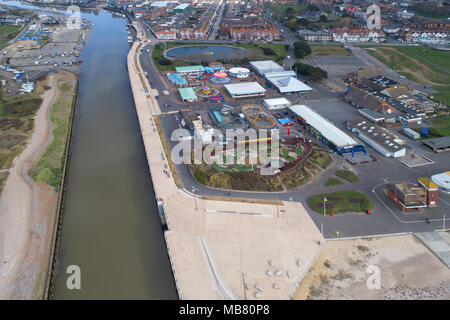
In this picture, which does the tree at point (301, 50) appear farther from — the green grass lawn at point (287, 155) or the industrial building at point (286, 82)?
the green grass lawn at point (287, 155)

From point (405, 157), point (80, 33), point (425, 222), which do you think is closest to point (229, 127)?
point (405, 157)

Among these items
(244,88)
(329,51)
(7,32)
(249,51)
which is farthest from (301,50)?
(7,32)

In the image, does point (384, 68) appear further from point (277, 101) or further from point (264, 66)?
point (277, 101)

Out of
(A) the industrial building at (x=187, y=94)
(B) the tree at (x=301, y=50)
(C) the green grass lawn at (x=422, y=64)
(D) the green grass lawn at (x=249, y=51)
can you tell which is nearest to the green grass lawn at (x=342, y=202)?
(A) the industrial building at (x=187, y=94)

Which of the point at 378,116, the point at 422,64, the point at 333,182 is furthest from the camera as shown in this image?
the point at 422,64

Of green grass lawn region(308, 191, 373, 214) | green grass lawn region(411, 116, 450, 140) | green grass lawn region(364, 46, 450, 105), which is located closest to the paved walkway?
green grass lawn region(308, 191, 373, 214)
